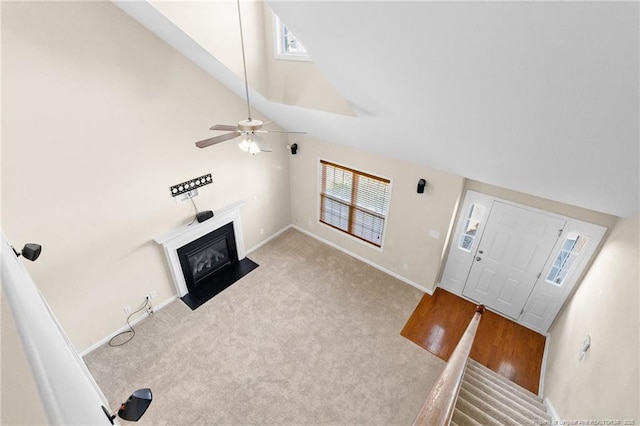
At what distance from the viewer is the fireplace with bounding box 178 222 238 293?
5.06m

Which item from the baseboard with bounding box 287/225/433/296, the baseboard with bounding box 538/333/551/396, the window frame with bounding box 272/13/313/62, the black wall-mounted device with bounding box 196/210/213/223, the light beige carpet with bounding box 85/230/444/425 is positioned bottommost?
the light beige carpet with bounding box 85/230/444/425

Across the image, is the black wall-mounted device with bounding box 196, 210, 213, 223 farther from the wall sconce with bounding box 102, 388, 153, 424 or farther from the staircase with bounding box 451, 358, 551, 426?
the staircase with bounding box 451, 358, 551, 426

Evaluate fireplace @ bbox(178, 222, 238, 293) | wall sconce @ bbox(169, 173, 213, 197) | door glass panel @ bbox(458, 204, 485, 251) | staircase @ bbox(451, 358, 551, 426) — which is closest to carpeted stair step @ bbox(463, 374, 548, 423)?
staircase @ bbox(451, 358, 551, 426)

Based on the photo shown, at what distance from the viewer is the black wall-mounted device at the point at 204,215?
487cm

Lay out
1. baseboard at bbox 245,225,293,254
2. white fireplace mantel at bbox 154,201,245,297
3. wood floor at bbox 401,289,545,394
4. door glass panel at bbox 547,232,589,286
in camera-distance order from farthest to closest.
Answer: baseboard at bbox 245,225,293,254 → white fireplace mantel at bbox 154,201,245,297 → wood floor at bbox 401,289,545,394 → door glass panel at bbox 547,232,589,286

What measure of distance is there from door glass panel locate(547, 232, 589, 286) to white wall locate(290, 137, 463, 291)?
1516 mm

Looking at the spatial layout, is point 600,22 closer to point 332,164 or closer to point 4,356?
point 4,356

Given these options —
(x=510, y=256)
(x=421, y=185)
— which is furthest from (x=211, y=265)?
(x=510, y=256)

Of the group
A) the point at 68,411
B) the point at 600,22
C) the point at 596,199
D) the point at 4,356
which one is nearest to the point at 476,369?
the point at 596,199

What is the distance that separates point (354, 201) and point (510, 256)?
2.79 meters

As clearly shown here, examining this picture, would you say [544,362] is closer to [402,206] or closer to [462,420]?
[462,420]

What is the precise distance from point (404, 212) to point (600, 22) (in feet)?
13.2

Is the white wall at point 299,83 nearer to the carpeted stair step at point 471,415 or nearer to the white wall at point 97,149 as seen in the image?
the white wall at point 97,149

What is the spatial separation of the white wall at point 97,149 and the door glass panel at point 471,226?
4.12 meters
